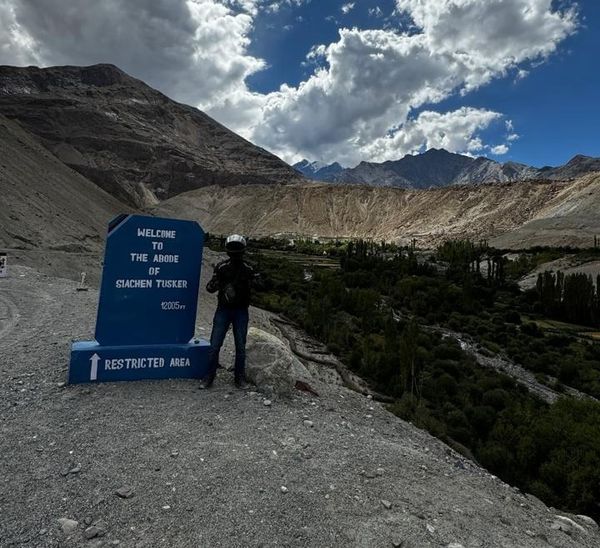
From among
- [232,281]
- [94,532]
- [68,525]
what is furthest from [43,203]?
[94,532]

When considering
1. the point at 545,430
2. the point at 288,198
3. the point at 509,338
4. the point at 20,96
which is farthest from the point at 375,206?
the point at 545,430

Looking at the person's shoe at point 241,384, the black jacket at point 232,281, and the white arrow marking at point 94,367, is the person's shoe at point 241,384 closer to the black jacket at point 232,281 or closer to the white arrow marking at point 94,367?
the black jacket at point 232,281

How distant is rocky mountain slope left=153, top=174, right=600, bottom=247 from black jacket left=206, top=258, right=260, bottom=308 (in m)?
99.3

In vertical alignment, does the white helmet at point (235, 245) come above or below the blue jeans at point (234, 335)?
above

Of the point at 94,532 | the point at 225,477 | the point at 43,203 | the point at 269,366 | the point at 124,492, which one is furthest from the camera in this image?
the point at 43,203

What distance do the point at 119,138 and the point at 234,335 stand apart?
16567 cm

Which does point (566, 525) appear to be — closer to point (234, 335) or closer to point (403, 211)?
point (234, 335)

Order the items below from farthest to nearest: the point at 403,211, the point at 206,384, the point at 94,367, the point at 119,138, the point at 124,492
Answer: the point at 119,138, the point at 403,211, the point at 206,384, the point at 94,367, the point at 124,492

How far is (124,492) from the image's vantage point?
4.25m

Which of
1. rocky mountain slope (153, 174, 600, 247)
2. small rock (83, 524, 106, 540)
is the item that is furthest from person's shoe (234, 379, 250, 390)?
rocky mountain slope (153, 174, 600, 247)

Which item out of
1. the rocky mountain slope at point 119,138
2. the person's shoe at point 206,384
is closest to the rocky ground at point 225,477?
→ the person's shoe at point 206,384

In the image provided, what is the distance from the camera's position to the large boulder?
7.26 m

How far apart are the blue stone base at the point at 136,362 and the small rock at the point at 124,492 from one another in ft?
9.30

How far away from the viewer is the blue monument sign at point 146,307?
6.94 metres
